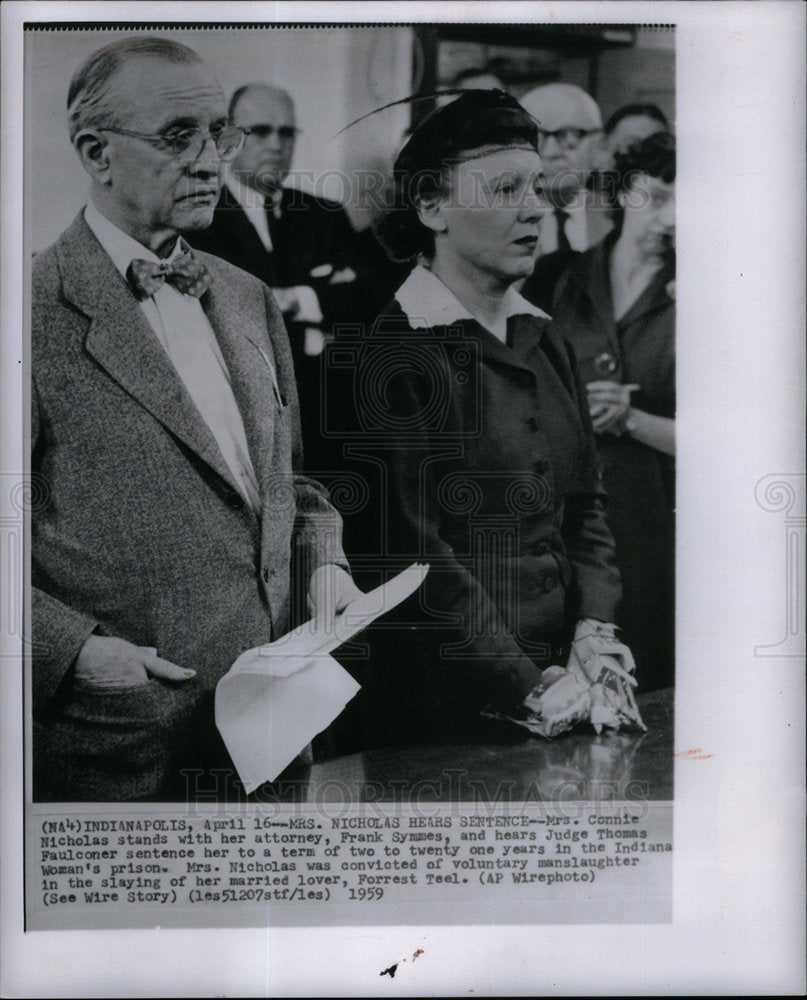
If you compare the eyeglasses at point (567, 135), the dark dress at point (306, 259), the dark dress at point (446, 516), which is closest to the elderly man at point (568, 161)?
the eyeglasses at point (567, 135)

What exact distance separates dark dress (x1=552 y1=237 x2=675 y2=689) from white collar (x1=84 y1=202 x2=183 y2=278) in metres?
0.86

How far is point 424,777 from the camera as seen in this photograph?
5.96 feet

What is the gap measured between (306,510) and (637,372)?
2.41ft

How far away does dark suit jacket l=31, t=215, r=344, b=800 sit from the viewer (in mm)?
1766

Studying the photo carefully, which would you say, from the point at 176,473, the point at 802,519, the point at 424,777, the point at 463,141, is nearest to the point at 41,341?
the point at 176,473

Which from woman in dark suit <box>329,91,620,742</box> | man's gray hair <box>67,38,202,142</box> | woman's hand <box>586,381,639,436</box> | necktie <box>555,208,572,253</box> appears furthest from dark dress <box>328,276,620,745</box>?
man's gray hair <box>67,38,202,142</box>

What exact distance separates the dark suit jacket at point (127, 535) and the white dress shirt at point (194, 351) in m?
0.02

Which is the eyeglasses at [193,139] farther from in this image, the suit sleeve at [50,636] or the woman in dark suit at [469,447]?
the suit sleeve at [50,636]

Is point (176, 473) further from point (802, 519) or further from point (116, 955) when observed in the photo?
point (802, 519)

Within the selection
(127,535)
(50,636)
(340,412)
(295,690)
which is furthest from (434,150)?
(50,636)

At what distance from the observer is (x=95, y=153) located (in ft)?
5.87

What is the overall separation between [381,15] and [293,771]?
1.53 metres

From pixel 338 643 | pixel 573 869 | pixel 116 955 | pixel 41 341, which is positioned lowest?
pixel 116 955

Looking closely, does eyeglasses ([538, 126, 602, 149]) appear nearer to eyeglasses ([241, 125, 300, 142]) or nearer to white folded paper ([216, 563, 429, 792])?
eyeglasses ([241, 125, 300, 142])
